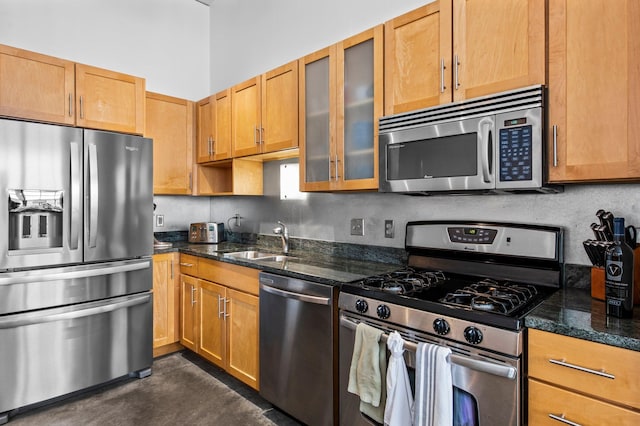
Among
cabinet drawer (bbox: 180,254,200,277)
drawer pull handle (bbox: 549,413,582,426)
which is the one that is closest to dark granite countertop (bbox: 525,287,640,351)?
drawer pull handle (bbox: 549,413,582,426)

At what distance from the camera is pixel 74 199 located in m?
2.36

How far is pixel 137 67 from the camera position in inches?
137

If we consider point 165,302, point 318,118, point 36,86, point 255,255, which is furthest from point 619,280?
point 36,86

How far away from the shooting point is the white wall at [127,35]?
292 cm

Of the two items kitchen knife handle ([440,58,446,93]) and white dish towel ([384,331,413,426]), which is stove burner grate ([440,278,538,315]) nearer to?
white dish towel ([384,331,413,426])

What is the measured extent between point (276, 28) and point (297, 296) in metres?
2.44

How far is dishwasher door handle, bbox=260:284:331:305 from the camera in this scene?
6.19 feet

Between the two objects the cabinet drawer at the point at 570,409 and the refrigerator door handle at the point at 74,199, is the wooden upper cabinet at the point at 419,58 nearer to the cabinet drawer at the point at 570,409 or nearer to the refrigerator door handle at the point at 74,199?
the cabinet drawer at the point at 570,409

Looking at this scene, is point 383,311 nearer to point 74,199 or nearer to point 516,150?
point 516,150

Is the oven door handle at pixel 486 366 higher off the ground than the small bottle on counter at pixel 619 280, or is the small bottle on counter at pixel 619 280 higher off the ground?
the small bottle on counter at pixel 619 280

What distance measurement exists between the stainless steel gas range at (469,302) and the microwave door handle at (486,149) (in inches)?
14.8

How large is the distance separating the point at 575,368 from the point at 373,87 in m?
1.60

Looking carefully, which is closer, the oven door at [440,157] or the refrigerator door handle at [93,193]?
the oven door at [440,157]

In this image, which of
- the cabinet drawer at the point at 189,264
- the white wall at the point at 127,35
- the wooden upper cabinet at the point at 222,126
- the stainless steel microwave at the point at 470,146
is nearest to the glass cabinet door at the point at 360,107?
the stainless steel microwave at the point at 470,146
